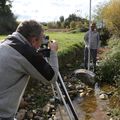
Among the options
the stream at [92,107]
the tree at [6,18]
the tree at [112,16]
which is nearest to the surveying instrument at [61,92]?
the stream at [92,107]

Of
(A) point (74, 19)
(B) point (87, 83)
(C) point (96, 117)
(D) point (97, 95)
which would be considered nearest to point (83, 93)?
(D) point (97, 95)

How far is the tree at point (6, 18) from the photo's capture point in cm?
3730

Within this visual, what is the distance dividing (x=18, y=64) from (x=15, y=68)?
5 centimetres

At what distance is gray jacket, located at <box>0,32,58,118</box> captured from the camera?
3.76 meters

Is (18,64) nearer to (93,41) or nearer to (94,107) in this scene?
(94,107)

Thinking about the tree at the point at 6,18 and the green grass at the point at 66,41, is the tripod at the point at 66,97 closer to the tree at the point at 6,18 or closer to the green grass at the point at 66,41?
the green grass at the point at 66,41

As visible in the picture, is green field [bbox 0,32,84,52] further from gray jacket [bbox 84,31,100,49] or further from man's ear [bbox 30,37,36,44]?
man's ear [bbox 30,37,36,44]

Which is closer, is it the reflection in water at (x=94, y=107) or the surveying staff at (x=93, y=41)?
the reflection in water at (x=94, y=107)

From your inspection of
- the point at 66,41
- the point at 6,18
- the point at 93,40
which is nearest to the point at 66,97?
the point at 93,40

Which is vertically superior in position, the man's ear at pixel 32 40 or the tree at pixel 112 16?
the man's ear at pixel 32 40

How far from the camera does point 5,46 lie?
12.3 feet

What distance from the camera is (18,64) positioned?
3.79 meters

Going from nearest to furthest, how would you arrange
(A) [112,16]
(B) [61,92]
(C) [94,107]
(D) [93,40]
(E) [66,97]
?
1. (E) [66,97]
2. (B) [61,92]
3. (C) [94,107]
4. (D) [93,40]
5. (A) [112,16]

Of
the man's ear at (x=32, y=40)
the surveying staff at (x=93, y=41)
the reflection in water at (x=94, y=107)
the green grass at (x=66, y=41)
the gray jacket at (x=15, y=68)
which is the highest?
the man's ear at (x=32, y=40)
